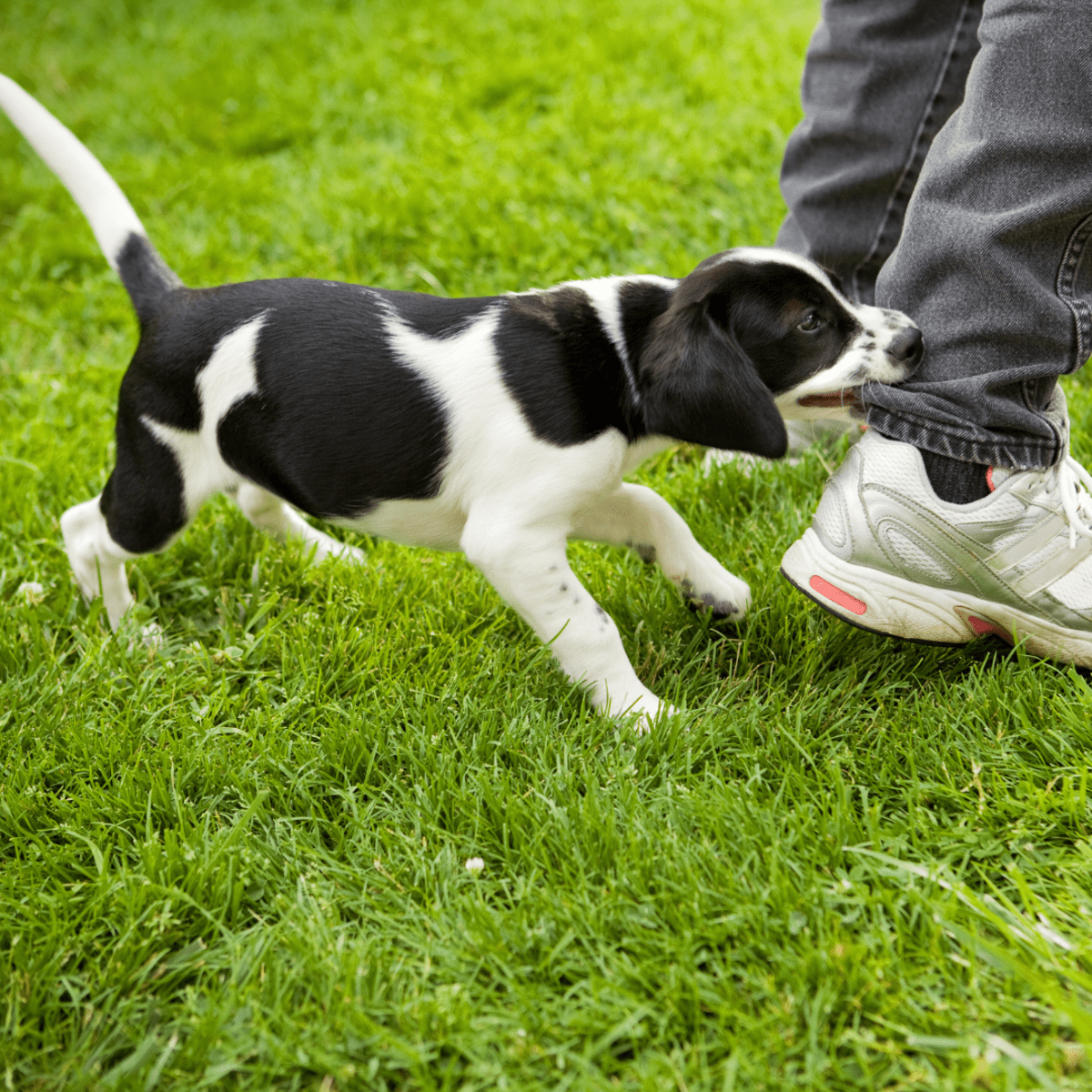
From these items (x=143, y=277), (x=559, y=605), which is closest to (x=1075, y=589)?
(x=559, y=605)

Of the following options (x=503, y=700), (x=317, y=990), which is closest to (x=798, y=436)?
(x=503, y=700)

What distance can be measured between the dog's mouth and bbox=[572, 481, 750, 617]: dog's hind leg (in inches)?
15.6

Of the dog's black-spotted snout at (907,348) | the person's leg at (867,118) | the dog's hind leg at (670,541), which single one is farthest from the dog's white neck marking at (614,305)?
the person's leg at (867,118)

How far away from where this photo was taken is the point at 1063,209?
2094 millimetres

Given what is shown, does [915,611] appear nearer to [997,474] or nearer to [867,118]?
[997,474]

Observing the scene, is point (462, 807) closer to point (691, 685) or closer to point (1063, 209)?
point (691, 685)

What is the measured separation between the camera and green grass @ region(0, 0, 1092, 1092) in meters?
1.64

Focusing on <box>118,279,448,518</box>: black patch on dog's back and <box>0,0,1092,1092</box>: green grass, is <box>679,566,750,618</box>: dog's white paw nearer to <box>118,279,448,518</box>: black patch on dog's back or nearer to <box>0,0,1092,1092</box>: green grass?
<box>0,0,1092,1092</box>: green grass

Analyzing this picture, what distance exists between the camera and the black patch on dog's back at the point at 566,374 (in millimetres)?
2221

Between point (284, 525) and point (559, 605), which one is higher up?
point (559, 605)

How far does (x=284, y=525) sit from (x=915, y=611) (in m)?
1.71

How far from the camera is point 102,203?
2758 millimetres

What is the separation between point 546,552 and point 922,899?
96cm

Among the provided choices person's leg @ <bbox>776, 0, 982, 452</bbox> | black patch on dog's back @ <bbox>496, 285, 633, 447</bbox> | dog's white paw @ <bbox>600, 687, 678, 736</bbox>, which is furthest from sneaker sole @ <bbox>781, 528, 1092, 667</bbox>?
person's leg @ <bbox>776, 0, 982, 452</bbox>
